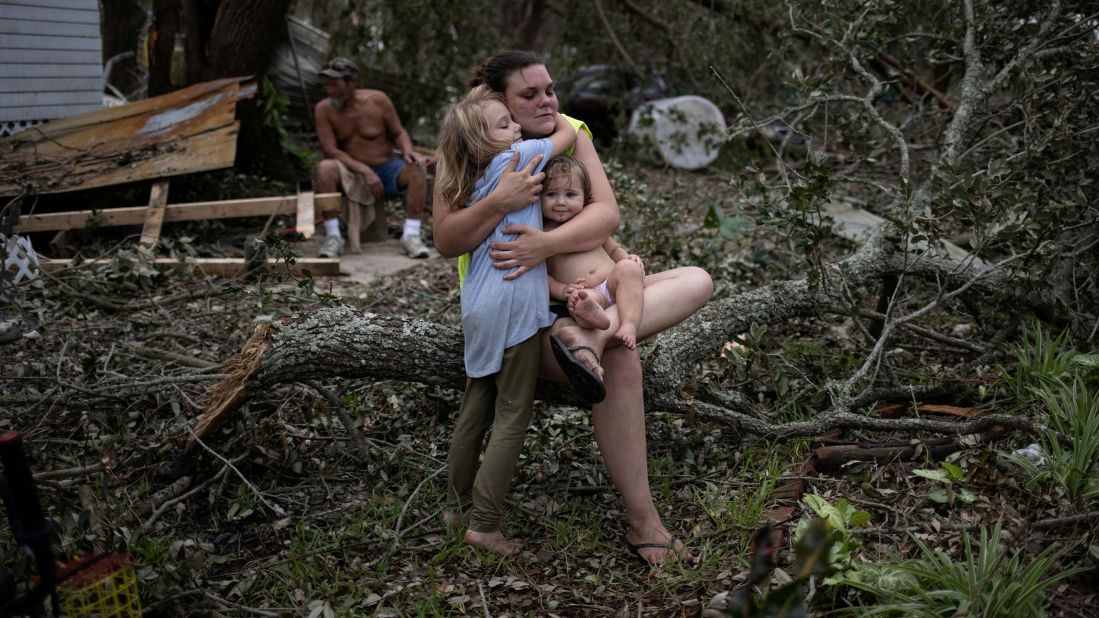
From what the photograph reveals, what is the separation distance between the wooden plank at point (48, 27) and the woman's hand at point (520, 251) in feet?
19.7

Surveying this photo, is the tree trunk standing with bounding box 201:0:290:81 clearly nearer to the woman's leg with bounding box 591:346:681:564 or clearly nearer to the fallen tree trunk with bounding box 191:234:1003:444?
the fallen tree trunk with bounding box 191:234:1003:444

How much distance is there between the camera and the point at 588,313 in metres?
2.70

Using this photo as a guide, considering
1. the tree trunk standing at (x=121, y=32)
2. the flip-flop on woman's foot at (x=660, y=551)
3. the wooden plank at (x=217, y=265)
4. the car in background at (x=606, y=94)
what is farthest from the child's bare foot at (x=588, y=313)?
the tree trunk standing at (x=121, y=32)

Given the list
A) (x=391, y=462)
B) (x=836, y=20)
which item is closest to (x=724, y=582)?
(x=391, y=462)

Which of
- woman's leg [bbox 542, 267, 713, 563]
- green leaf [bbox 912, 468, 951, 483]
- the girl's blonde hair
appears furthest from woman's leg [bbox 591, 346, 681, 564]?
green leaf [bbox 912, 468, 951, 483]

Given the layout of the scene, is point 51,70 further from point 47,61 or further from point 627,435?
point 627,435

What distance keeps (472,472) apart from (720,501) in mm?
859

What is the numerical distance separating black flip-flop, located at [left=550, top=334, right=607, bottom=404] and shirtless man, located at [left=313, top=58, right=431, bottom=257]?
404 cm

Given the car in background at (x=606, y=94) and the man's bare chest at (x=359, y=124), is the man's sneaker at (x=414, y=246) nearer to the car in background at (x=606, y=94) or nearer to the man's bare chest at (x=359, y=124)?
the man's bare chest at (x=359, y=124)

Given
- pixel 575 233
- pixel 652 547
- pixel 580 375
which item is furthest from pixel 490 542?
pixel 575 233

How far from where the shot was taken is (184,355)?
4.13 metres

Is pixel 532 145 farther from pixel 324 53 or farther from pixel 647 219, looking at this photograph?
pixel 324 53

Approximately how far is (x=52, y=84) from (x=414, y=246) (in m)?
3.42

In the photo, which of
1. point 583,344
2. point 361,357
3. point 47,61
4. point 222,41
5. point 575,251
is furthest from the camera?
point 222,41
